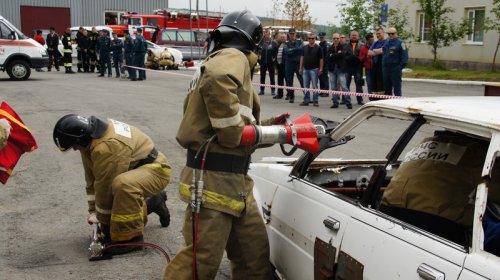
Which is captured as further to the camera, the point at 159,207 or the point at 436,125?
the point at 159,207

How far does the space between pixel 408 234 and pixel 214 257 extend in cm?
128

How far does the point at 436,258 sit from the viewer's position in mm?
2375

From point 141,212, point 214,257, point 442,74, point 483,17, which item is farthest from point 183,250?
point 483,17

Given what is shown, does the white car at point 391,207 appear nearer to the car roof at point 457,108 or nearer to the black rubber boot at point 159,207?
the car roof at point 457,108

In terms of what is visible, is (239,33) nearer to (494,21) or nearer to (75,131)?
(75,131)

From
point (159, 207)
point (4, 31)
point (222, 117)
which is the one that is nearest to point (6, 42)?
point (4, 31)

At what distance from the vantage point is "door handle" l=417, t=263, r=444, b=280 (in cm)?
232

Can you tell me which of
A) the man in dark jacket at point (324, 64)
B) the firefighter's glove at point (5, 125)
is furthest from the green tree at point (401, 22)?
the firefighter's glove at point (5, 125)

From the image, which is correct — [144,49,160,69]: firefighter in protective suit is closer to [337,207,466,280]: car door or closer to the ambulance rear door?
the ambulance rear door

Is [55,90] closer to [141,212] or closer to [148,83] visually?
[148,83]

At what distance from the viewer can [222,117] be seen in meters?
3.20

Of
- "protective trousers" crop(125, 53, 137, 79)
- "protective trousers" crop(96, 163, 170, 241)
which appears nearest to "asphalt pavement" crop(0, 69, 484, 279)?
"protective trousers" crop(96, 163, 170, 241)

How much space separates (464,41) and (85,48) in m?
16.4

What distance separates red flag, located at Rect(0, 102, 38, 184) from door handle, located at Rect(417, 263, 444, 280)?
3.29m
